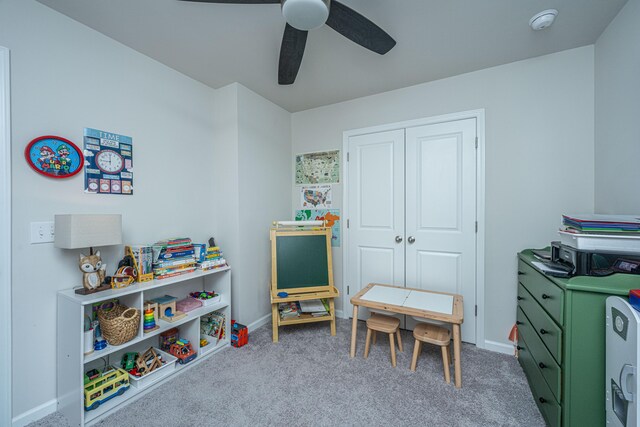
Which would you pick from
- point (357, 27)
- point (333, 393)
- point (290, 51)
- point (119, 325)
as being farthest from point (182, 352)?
point (357, 27)

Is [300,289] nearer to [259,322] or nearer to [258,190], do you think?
[259,322]

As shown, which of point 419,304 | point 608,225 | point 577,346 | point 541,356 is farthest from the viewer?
point 419,304

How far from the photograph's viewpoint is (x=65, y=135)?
169 centimetres

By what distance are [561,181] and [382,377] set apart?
208 cm

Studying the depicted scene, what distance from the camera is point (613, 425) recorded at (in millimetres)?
1037

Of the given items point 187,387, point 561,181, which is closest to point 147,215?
point 187,387

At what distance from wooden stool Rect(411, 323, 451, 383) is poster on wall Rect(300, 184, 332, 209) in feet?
5.31

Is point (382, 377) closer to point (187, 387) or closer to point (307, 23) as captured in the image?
point (187, 387)

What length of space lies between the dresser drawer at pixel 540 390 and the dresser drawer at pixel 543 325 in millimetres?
232

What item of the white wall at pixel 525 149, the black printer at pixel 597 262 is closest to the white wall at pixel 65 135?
the white wall at pixel 525 149

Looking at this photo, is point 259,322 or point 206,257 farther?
point 259,322

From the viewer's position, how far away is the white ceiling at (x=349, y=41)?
5.27 ft

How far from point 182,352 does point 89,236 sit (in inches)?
44.7

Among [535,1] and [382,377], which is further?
[382,377]
